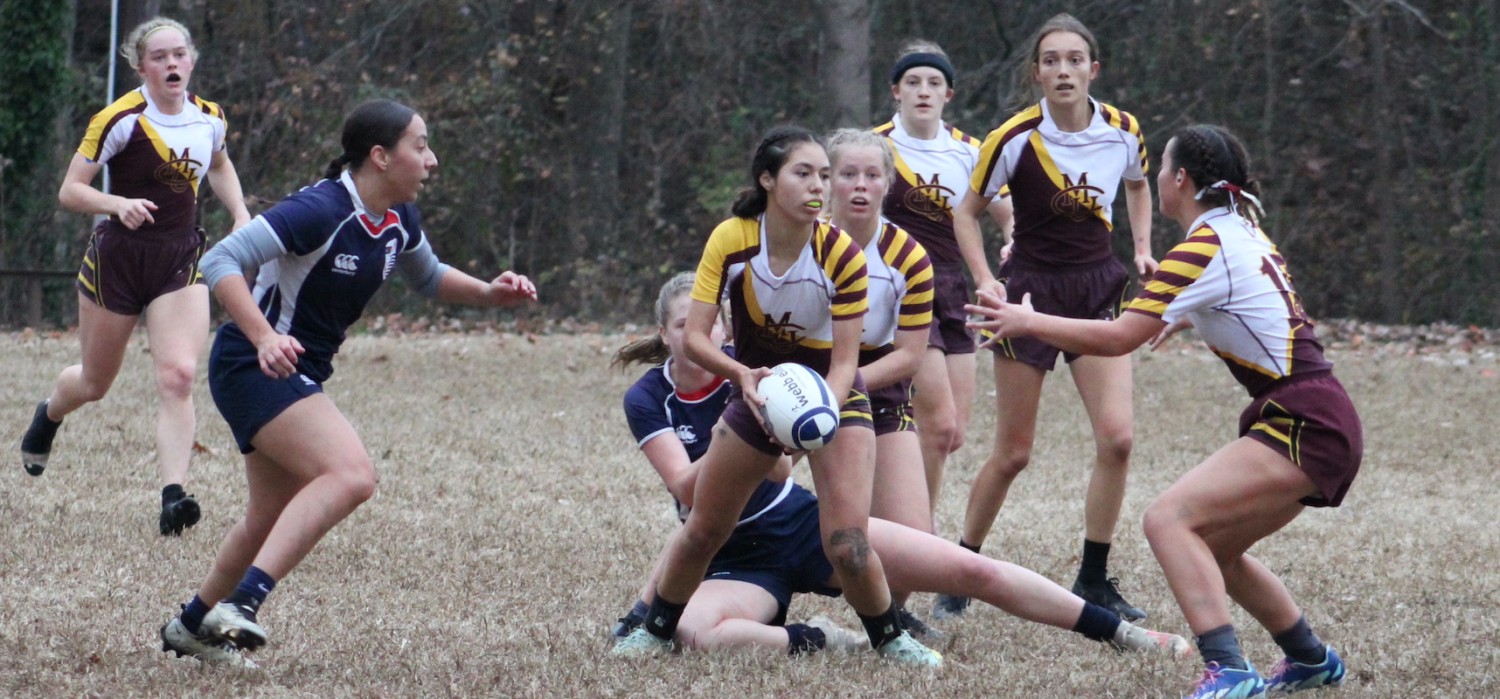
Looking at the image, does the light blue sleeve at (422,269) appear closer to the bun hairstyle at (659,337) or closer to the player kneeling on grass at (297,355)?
the player kneeling on grass at (297,355)

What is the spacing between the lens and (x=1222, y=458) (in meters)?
4.21

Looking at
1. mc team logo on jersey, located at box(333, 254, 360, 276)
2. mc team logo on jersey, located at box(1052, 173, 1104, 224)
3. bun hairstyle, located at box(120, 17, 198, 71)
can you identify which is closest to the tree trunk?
bun hairstyle, located at box(120, 17, 198, 71)

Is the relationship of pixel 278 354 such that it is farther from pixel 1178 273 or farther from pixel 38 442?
pixel 38 442

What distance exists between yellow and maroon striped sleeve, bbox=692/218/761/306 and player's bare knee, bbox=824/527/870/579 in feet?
2.35

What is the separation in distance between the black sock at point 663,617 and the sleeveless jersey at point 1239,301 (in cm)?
154

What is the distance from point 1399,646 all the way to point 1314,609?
24.1 inches

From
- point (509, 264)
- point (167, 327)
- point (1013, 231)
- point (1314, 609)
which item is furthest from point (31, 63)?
point (1314, 609)

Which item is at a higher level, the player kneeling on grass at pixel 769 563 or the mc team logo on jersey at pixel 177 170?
the mc team logo on jersey at pixel 177 170

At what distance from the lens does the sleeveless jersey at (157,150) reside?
6906mm

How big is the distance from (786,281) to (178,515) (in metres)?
3.24

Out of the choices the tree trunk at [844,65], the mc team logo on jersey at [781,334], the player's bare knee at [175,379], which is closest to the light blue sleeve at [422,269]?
the mc team logo on jersey at [781,334]

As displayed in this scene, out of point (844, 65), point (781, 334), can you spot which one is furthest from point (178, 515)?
point (844, 65)

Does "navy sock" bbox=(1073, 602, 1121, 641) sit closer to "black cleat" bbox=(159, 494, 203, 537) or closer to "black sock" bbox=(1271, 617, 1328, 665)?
"black sock" bbox=(1271, 617, 1328, 665)

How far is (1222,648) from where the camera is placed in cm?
415
